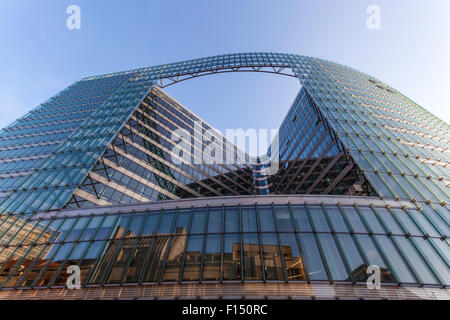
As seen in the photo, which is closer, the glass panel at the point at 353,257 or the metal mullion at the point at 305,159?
the glass panel at the point at 353,257

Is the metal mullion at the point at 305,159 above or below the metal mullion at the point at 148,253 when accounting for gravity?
above

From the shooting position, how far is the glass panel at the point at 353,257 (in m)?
12.1

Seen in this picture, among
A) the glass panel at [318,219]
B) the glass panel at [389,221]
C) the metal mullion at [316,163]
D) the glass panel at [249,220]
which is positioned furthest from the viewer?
the metal mullion at [316,163]

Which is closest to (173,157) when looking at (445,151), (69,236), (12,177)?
(12,177)

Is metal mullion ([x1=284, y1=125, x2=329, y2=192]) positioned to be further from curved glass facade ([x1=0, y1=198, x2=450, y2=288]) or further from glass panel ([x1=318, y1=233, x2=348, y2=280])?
glass panel ([x1=318, y1=233, x2=348, y2=280])

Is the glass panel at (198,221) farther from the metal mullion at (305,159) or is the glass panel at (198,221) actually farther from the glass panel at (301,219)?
the metal mullion at (305,159)

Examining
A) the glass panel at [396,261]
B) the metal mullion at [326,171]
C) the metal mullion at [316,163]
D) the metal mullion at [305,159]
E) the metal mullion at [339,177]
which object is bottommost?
the glass panel at [396,261]

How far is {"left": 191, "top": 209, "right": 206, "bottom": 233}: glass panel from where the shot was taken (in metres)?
15.4

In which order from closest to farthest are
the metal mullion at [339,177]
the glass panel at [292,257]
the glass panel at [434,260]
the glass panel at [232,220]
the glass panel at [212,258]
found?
1. the glass panel at [292,257]
2. the glass panel at [434,260]
3. the glass panel at [212,258]
4. the glass panel at [232,220]
5. the metal mullion at [339,177]

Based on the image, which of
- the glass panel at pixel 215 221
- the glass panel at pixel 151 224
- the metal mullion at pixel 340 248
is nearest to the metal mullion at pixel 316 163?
the metal mullion at pixel 340 248

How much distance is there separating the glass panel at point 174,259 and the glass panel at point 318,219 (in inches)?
344

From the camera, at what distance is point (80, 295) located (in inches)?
500
